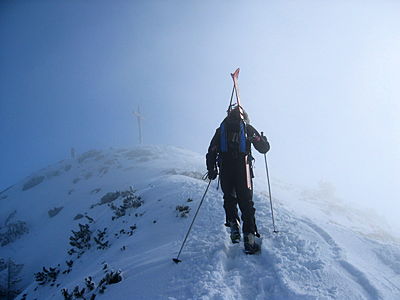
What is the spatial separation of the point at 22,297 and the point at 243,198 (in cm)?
965

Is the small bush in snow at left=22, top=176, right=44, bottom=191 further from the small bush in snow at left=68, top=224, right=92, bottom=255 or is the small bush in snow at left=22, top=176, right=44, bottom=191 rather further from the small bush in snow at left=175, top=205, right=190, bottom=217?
the small bush in snow at left=175, top=205, right=190, bottom=217

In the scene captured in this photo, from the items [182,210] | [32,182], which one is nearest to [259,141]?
[182,210]

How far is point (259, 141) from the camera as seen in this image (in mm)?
6734

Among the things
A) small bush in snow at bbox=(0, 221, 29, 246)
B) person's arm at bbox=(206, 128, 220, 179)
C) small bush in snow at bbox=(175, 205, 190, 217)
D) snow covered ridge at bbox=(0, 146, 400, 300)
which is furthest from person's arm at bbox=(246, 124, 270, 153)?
small bush in snow at bbox=(0, 221, 29, 246)

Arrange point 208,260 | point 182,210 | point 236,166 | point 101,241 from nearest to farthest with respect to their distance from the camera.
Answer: point 208,260 < point 236,166 < point 182,210 < point 101,241

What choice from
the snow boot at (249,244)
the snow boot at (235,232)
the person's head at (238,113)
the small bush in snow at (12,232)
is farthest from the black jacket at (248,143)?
the small bush in snow at (12,232)

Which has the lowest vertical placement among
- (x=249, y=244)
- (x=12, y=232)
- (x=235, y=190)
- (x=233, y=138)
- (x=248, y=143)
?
(x=12, y=232)

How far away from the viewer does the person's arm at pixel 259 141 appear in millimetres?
6723

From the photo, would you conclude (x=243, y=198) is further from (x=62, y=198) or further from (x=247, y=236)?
(x=62, y=198)

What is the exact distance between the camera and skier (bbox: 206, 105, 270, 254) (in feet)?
19.8

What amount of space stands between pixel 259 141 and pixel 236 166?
3.30 ft

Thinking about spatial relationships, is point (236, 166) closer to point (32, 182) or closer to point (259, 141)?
point (259, 141)

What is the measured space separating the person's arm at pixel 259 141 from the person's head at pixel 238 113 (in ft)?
1.34

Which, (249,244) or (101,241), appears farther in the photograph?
(101,241)
